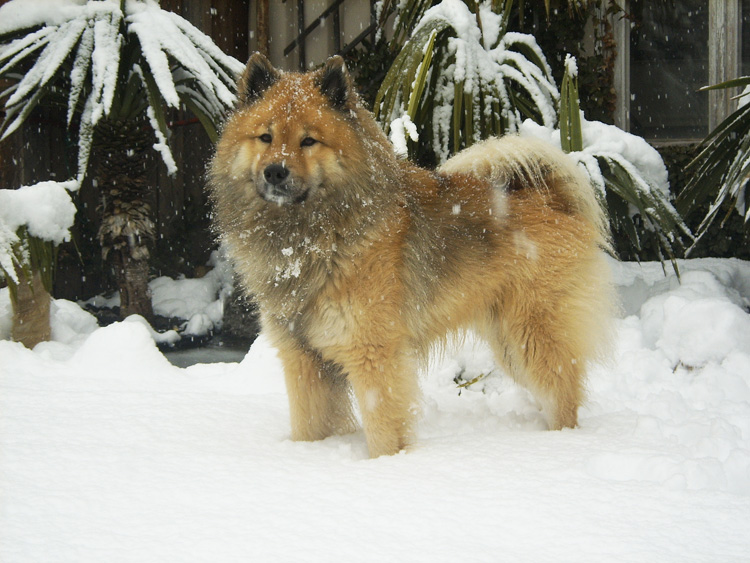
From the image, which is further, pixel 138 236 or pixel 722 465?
pixel 138 236

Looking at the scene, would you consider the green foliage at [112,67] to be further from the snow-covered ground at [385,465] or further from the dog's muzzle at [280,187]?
the dog's muzzle at [280,187]

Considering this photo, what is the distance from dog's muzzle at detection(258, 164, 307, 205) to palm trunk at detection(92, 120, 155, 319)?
9.43 feet

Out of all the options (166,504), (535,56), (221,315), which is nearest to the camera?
(166,504)

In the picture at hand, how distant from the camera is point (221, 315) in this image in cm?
601

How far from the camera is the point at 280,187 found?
221cm

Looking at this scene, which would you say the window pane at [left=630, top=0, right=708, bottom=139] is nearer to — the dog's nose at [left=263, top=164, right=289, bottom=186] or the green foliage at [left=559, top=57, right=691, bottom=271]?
the green foliage at [left=559, top=57, right=691, bottom=271]

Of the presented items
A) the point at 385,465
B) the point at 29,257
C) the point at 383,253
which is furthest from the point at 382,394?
the point at 29,257

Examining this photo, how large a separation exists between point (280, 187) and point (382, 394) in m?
0.81

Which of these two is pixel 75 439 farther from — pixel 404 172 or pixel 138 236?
pixel 138 236

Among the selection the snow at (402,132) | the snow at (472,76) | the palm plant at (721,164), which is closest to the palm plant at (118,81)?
the snow at (402,132)

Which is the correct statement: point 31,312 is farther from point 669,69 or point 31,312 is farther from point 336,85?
point 669,69

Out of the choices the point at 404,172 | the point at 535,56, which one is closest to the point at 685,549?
the point at 404,172

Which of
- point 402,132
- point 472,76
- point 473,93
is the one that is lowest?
point 402,132

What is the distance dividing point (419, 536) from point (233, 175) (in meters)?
1.43
